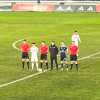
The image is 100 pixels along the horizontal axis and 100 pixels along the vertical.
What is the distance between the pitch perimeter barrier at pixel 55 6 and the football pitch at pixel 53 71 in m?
9.70

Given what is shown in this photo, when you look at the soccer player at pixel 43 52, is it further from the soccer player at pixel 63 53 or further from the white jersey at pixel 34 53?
the soccer player at pixel 63 53

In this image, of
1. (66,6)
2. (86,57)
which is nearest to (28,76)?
(86,57)

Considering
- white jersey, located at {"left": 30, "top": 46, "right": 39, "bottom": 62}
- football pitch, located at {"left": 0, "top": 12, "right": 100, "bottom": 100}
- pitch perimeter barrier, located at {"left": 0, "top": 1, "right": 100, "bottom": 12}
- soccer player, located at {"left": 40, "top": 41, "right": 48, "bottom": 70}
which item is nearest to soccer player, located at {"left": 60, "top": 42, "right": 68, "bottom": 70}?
football pitch, located at {"left": 0, "top": 12, "right": 100, "bottom": 100}

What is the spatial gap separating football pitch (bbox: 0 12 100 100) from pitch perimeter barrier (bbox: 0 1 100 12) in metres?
9.70

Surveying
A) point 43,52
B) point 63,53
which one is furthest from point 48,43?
point 63,53

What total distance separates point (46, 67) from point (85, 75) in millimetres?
4433

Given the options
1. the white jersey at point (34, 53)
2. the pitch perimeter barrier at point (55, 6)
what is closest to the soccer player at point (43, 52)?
the white jersey at point (34, 53)

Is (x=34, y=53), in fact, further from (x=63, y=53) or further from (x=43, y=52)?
(x=63, y=53)

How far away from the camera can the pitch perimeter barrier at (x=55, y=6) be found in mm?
98375

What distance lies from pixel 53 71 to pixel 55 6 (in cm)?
6251

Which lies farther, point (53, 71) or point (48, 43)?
point (48, 43)

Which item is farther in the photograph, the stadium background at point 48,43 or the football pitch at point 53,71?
the stadium background at point 48,43

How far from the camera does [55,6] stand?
100125 millimetres

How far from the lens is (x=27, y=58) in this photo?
39625mm
